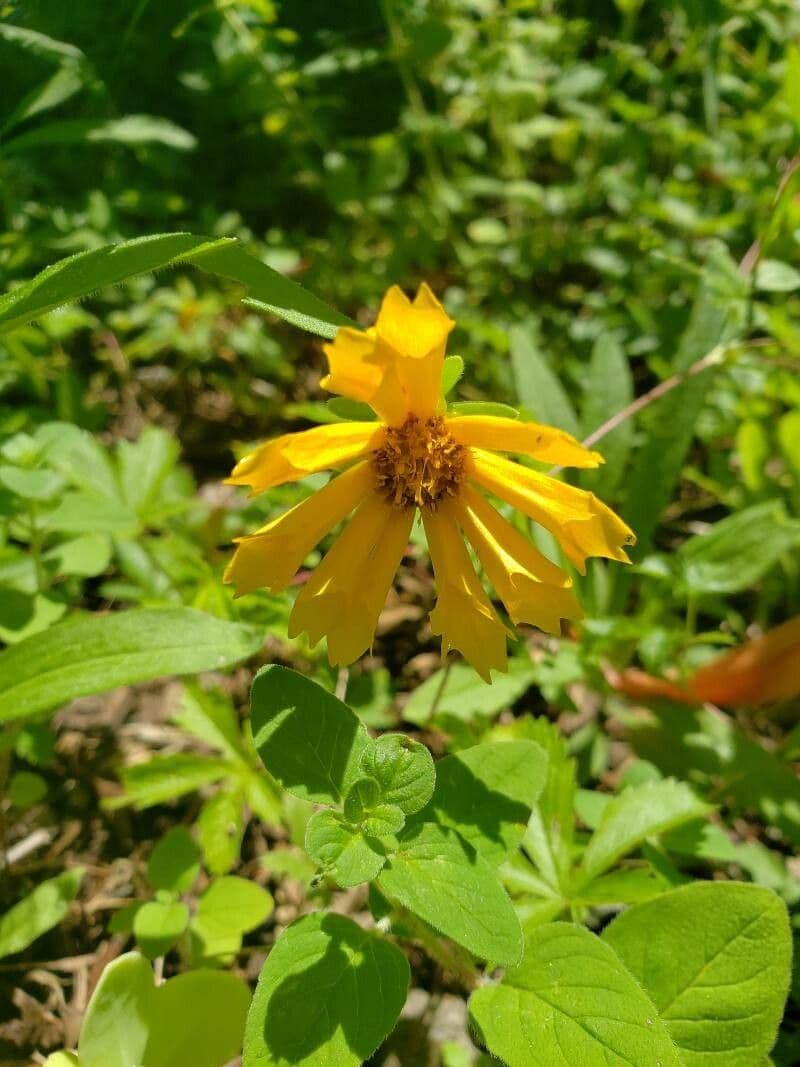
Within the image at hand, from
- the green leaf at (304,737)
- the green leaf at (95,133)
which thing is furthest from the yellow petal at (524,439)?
the green leaf at (95,133)

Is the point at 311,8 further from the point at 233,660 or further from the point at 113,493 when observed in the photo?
the point at 233,660

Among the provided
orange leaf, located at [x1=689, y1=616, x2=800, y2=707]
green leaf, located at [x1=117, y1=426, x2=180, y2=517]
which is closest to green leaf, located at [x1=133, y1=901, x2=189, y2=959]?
green leaf, located at [x1=117, y1=426, x2=180, y2=517]

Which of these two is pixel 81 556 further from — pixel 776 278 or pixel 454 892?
pixel 776 278

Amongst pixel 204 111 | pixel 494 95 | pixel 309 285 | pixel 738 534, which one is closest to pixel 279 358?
pixel 309 285

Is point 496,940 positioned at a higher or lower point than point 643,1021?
higher

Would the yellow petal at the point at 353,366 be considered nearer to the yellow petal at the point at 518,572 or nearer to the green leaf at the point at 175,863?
the yellow petal at the point at 518,572

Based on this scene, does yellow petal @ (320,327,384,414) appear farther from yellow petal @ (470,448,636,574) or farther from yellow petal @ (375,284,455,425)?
yellow petal @ (470,448,636,574)
